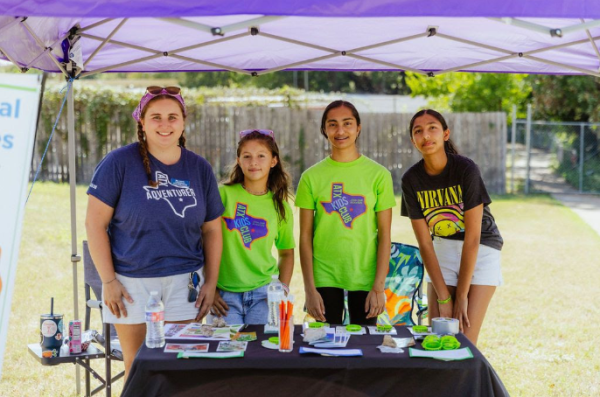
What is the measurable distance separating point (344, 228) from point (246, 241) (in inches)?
20.3

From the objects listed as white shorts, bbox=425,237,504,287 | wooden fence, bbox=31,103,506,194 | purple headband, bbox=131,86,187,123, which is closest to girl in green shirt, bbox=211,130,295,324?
purple headband, bbox=131,86,187,123

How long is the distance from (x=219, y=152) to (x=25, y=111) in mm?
13365

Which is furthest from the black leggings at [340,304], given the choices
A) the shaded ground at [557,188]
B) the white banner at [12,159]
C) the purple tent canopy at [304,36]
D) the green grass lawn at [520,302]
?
the shaded ground at [557,188]

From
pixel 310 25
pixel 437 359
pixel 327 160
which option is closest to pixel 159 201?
pixel 327 160

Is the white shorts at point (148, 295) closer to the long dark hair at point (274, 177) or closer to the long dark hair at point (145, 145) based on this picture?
the long dark hair at point (145, 145)

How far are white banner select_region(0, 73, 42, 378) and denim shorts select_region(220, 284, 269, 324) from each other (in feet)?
4.38

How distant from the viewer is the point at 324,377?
278 centimetres

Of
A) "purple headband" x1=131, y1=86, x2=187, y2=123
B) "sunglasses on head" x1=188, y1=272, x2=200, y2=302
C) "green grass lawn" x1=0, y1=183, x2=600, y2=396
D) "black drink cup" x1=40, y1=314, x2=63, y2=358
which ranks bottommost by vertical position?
"green grass lawn" x1=0, y1=183, x2=600, y2=396

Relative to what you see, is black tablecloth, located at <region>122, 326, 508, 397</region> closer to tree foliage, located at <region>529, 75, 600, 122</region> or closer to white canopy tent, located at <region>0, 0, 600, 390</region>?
white canopy tent, located at <region>0, 0, 600, 390</region>

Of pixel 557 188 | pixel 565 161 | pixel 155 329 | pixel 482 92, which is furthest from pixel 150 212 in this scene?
pixel 482 92

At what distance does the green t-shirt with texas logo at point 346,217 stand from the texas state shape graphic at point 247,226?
1.00 ft

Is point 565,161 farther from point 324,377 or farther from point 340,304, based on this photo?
point 324,377

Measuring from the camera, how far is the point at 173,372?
108 inches

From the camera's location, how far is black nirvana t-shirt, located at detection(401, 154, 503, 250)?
3.73 metres
